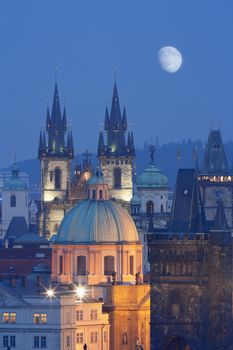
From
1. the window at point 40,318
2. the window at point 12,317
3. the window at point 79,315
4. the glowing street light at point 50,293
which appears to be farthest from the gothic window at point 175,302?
the window at point 12,317

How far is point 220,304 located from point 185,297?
209 centimetres

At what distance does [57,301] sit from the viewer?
581ft

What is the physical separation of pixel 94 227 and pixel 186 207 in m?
16.2

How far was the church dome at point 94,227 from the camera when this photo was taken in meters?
193

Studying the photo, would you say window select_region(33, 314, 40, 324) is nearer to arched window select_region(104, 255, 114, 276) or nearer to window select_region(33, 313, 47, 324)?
window select_region(33, 313, 47, 324)

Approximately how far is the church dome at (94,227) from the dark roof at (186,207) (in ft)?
47.9

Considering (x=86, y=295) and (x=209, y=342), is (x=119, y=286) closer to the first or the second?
(x=86, y=295)

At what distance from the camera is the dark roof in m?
177

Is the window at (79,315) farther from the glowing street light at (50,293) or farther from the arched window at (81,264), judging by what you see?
the arched window at (81,264)

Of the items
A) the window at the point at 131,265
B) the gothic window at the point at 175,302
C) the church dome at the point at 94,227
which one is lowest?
the gothic window at the point at 175,302

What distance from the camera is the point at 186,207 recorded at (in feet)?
582

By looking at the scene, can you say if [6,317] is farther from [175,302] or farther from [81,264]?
[81,264]

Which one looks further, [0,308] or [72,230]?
[72,230]

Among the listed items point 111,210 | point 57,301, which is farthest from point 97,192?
point 57,301
